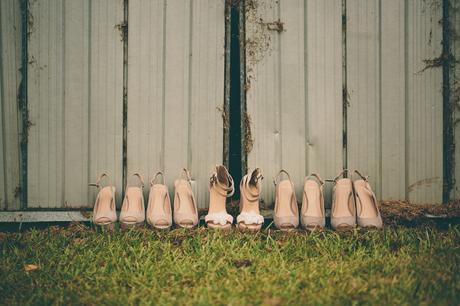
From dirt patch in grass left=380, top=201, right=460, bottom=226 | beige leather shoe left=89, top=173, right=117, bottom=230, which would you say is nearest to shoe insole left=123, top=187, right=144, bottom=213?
beige leather shoe left=89, top=173, right=117, bottom=230

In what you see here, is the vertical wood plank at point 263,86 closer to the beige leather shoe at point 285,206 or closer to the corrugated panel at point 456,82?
the beige leather shoe at point 285,206

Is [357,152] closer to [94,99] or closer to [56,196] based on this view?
[94,99]

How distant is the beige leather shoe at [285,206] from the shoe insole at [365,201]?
18.6 inches

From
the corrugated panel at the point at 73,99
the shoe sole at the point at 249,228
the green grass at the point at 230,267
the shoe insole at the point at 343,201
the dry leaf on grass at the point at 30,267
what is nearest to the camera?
the green grass at the point at 230,267

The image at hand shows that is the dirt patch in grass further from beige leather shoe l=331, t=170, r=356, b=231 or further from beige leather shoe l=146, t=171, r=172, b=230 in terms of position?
beige leather shoe l=146, t=171, r=172, b=230

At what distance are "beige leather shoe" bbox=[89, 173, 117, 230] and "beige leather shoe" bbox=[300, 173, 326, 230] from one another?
4.59 ft

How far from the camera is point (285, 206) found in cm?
331

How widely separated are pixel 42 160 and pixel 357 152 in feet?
8.09

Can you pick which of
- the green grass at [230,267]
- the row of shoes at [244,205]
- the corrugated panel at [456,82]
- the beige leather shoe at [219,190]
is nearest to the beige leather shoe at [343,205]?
the row of shoes at [244,205]

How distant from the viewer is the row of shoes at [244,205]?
3227 millimetres

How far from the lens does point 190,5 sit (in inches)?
136

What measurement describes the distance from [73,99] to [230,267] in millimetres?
1819

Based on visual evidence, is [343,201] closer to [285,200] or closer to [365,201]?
[365,201]

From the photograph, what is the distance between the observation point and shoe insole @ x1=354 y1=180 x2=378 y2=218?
3266 millimetres
